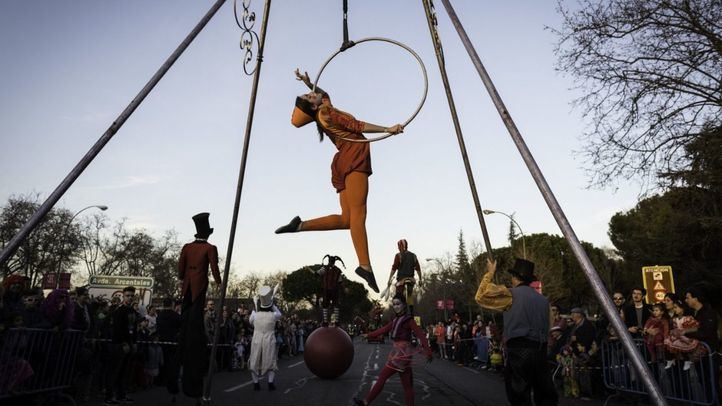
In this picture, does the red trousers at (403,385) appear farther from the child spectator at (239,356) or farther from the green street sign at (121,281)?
the green street sign at (121,281)

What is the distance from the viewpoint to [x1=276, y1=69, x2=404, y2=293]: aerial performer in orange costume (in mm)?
6391

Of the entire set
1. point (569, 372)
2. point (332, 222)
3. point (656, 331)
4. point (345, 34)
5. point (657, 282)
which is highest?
point (345, 34)

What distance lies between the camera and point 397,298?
840 centimetres

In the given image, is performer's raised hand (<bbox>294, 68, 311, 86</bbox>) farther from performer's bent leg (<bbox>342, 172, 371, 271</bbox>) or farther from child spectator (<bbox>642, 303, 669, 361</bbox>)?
child spectator (<bbox>642, 303, 669, 361</bbox>)

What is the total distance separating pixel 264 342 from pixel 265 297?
3.75 ft

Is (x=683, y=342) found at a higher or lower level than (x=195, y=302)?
lower

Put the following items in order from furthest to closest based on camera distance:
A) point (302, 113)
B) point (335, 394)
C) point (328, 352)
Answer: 1. point (328, 352)
2. point (335, 394)
3. point (302, 113)

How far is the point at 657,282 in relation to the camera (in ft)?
48.8

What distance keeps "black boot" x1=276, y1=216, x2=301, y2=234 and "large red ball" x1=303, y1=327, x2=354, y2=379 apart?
17.1ft

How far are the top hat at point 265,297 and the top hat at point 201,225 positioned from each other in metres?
4.94

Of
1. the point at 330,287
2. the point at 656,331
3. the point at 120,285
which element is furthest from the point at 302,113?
the point at 120,285

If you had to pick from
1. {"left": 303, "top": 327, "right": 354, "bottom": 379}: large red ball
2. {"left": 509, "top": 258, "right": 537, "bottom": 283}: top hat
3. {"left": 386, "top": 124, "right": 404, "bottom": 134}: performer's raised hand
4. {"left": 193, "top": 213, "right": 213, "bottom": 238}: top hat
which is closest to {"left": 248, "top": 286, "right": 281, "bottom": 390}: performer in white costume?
{"left": 303, "top": 327, "right": 354, "bottom": 379}: large red ball

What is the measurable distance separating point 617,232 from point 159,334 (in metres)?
45.5

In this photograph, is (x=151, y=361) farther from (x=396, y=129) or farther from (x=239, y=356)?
(x=396, y=129)
